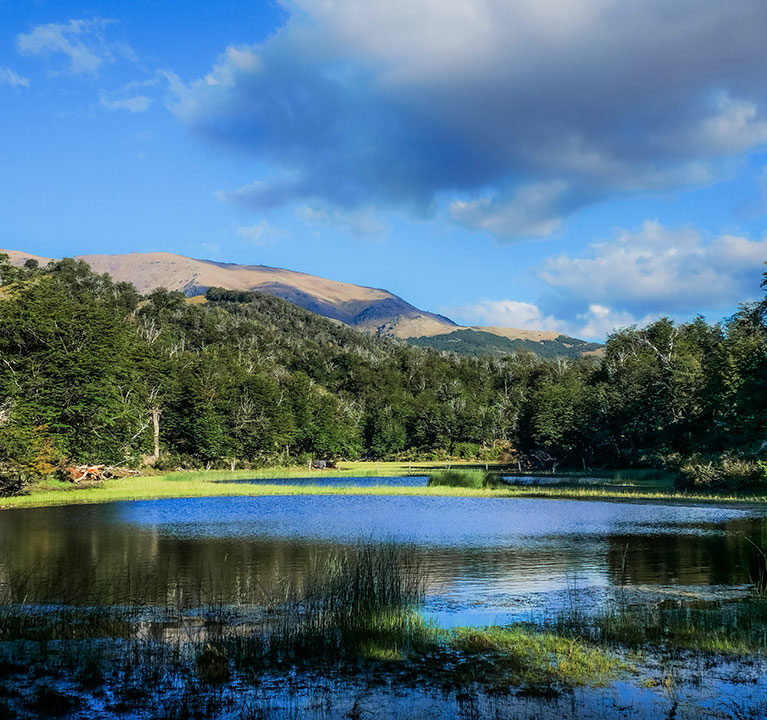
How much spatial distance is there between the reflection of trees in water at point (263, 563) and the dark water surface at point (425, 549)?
0.21 feet

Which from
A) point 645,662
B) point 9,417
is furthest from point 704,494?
point 9,417

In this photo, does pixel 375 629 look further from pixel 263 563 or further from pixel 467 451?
pixel 467 451

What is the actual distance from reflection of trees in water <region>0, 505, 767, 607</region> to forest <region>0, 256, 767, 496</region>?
1995 cm

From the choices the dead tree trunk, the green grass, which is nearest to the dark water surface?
the green grass

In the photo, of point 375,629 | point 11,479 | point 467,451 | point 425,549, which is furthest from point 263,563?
point 467,451

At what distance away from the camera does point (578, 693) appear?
10.4 m

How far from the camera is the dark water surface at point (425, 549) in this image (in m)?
19.5

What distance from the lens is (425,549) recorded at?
2772cm

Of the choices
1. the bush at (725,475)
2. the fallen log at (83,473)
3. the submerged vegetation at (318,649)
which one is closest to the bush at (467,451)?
the bush at (725,475)

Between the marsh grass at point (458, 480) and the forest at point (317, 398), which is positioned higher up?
the forest at point (317, 398)

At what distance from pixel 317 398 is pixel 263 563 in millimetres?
100572

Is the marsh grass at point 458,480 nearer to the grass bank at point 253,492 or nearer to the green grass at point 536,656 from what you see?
the grass bank at point 253,492

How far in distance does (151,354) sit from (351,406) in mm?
66271

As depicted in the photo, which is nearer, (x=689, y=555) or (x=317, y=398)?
(x=689, y=555)
